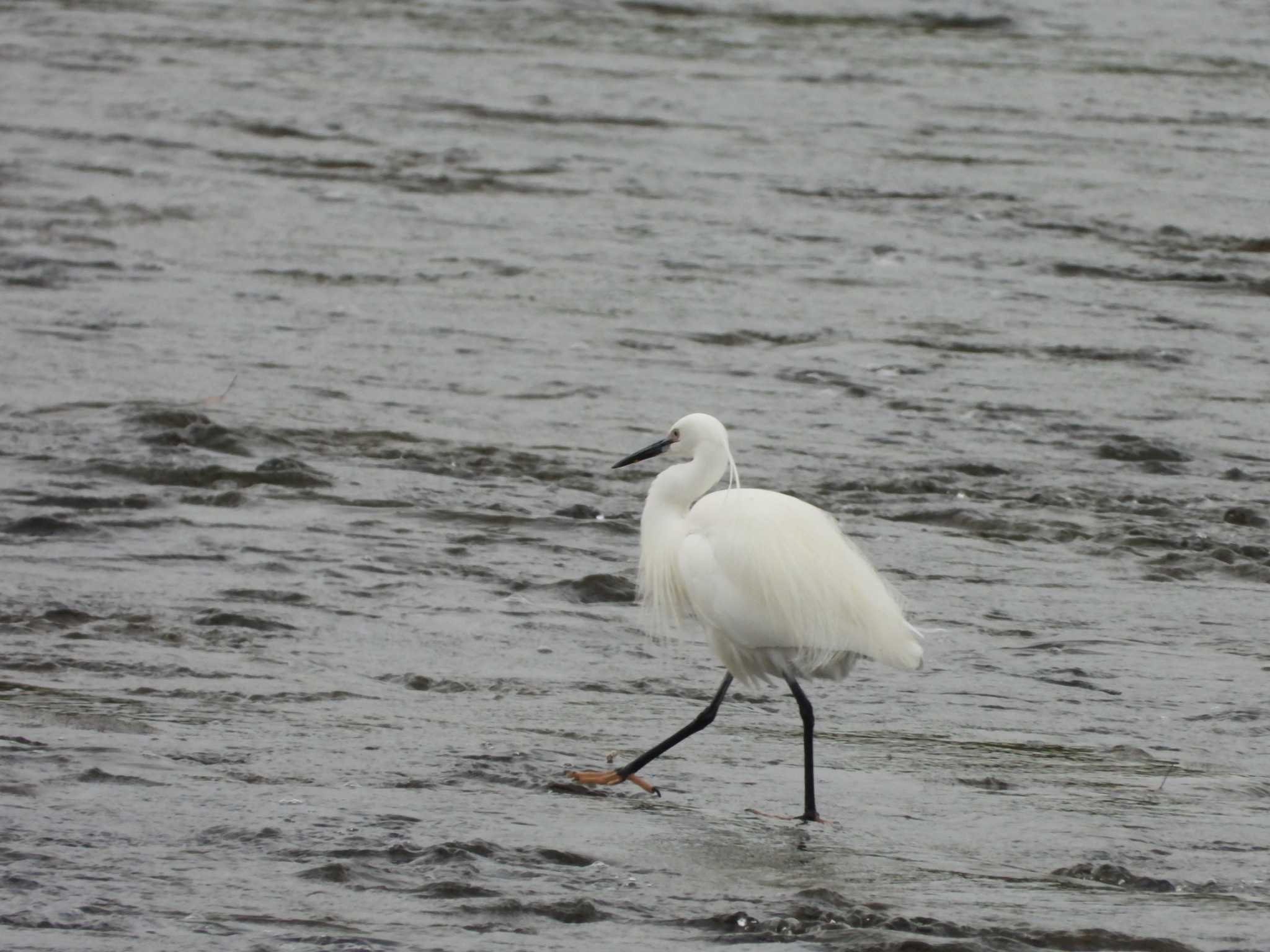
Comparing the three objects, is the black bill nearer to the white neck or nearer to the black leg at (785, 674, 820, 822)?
the white neck

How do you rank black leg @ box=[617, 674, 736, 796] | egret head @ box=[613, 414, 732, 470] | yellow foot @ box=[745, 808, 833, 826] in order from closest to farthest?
yellow foot @ box=[745, 808, 833, 826] < black leg @ box=[617, 674, 736, 796] < egret head @ box=[613, 414, 732, 470]

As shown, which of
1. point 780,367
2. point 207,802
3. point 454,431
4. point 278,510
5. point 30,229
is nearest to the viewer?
point 207,802

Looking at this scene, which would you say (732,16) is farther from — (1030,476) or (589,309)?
(1030,476)

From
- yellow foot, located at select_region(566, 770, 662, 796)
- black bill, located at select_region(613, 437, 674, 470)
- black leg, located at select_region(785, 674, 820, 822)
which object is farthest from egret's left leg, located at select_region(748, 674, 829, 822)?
black bill, located at select_region(613, 437, 674, 470)

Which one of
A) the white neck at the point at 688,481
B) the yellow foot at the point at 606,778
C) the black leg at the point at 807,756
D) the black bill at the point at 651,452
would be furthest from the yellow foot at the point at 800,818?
the black bill at the point at 651,452

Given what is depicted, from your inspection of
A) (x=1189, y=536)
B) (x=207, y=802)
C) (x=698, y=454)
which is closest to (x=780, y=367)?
(x=1189, y=536)

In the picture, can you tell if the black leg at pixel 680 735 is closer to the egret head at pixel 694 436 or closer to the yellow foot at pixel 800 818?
the yellow foot at pixel 800 818

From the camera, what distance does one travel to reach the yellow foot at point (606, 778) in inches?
233

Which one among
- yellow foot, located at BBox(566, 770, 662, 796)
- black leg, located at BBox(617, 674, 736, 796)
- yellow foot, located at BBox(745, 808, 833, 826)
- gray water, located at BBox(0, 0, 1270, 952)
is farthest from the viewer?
black leg, located at BBox(617, 674, 736, 796)

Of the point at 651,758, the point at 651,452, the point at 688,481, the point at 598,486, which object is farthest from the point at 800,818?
the point at 598,486

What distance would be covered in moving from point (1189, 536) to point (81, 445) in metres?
4.92

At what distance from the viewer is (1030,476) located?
31.8 feet

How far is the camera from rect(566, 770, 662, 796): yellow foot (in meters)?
5.92

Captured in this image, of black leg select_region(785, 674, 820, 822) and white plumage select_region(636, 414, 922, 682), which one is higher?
white plumage select_region(636, 414, 922, 682)
